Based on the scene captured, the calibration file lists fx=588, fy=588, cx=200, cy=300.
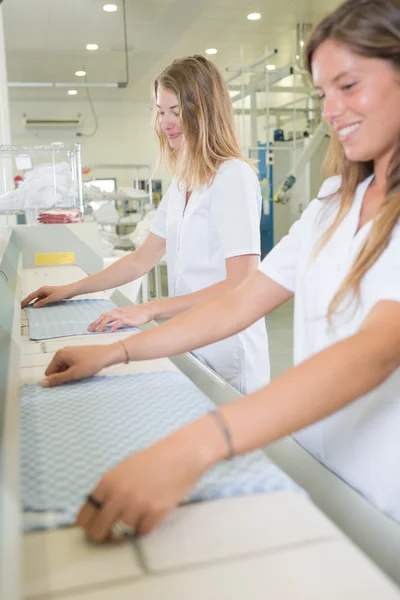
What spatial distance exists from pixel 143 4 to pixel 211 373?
5361 millimetres

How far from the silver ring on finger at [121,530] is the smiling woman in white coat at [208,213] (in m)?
0.96

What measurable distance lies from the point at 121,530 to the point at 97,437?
0.76 feet

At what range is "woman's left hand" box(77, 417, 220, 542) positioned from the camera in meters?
0.55

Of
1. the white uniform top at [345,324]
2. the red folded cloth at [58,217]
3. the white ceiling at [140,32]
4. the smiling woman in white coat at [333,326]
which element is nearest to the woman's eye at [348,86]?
the smiling woman in white coat at [333,326]

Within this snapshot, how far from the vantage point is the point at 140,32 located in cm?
672

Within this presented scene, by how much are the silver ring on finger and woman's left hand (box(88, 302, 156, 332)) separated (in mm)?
875

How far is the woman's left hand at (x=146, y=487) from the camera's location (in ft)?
1.82

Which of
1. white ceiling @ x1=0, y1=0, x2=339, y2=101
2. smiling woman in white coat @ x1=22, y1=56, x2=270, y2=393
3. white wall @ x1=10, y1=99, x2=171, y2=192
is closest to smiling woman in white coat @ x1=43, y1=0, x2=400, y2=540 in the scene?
smiling woman in white coat @ x1=22, y1=56, x2=270, y2=393

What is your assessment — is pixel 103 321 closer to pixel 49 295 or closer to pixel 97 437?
pixel 49 295

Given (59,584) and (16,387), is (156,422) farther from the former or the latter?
(59,584)

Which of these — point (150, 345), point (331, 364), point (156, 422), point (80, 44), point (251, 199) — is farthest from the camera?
point (80, 44)

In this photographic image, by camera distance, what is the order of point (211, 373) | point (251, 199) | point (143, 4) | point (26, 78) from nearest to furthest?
point (211, 373)
point (251, 199)
point (143, 4)
point (26, 78)

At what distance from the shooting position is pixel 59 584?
0.50 m

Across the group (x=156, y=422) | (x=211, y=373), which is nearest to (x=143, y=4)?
(x=211, y=373)
